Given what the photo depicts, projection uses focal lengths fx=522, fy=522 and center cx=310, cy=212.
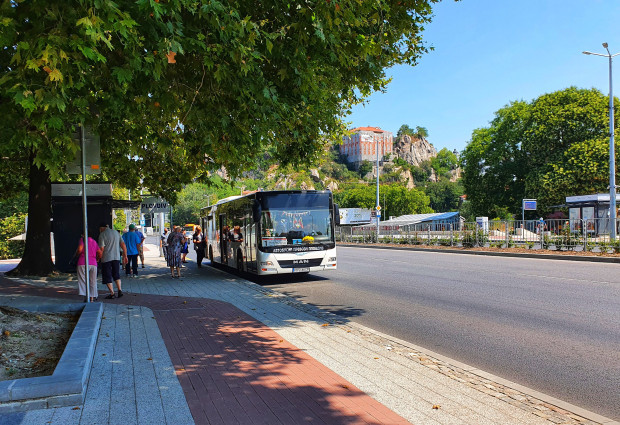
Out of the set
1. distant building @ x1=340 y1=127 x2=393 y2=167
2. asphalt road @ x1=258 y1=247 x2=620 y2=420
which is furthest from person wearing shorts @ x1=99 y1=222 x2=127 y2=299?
distant building @ x1=340 y1=127 x2=393 y2=167

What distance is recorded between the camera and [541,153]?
159 feet

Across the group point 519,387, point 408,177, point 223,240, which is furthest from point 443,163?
point 519,387

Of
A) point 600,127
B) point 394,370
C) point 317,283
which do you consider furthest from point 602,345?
point 600,127

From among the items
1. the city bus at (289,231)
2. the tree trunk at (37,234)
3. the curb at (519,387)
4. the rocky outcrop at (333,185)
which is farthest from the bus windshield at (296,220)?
the rocky outcrop at (333,185)

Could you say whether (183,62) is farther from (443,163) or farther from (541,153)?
(443,163)

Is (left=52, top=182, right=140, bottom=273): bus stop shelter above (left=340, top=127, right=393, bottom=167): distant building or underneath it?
underneath

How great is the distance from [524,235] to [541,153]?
27.5 meters

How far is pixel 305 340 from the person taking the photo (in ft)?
22.8

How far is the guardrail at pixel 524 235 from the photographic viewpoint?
69.2ft

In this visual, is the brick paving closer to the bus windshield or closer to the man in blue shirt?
the bus windshield

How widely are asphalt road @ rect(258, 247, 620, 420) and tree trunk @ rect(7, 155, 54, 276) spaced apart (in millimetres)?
7410

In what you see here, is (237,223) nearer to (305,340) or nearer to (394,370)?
(305,340)

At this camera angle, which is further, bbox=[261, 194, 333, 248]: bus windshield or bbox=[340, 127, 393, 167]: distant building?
bbox=[340, 127, 393, 167]: distant building

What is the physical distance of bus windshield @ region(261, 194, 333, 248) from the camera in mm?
15117
